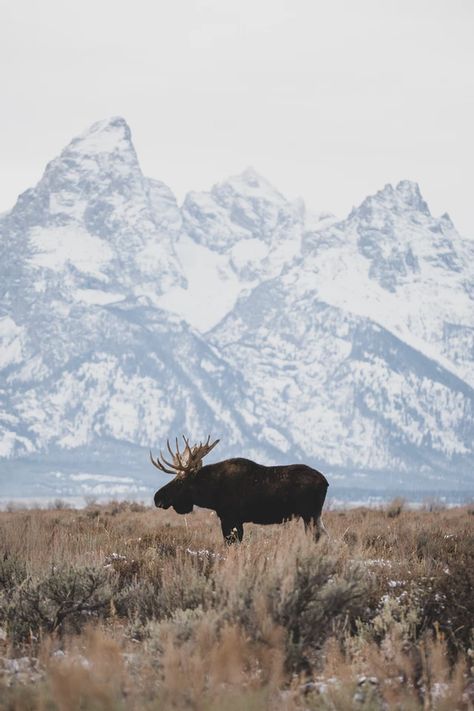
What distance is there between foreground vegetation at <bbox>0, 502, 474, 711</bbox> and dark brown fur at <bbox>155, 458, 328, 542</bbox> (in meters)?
1.82

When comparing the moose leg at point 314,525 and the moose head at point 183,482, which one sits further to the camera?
the moose head at point 183,482

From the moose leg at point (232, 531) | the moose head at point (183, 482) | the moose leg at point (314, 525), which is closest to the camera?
the moose leg at point (314, 525)

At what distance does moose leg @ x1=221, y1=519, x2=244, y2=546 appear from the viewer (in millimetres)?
15489

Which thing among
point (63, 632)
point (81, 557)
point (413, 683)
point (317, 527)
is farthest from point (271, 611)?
point (317, 527)

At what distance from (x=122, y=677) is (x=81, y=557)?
160 inches

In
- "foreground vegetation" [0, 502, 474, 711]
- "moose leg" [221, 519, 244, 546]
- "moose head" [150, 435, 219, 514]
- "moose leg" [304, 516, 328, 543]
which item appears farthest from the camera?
"moose head" [150, 435, 219, 514]

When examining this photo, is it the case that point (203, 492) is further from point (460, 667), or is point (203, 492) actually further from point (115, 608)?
point (460, 667)

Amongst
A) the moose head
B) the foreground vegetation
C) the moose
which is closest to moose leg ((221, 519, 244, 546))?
the moose

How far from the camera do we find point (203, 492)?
16438 millimetres

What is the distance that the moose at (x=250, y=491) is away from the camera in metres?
15.5

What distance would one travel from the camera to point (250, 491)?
1577 centimetres

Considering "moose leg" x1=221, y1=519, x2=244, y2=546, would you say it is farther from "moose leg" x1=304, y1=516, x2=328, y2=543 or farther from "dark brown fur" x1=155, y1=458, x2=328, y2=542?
"moose leg" x1=304, y1=516, x2=328, y2=543

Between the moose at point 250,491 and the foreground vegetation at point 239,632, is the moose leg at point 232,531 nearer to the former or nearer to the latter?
the moose at point 250,491

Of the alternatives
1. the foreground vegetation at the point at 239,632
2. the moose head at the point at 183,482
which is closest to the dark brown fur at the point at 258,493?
the moose head at the point at 183,482
